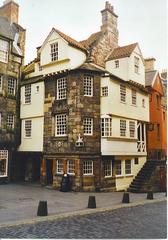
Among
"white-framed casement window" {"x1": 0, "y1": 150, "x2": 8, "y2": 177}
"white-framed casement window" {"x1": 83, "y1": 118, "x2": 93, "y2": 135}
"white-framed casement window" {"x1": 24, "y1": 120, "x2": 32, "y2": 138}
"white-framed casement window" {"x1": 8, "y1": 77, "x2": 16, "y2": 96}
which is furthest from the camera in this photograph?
"white-framed casement window" {"x1": 8, "y1": 77, "x2": 16, "y2": 96}

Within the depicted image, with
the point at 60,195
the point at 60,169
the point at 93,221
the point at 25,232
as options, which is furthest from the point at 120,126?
the point at 25,232

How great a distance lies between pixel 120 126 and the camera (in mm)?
22562

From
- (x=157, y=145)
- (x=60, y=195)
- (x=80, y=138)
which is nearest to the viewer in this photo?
(x=60, y=195)

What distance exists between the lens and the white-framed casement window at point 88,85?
21220 mm

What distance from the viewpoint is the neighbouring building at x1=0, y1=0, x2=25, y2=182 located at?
23.5 meters

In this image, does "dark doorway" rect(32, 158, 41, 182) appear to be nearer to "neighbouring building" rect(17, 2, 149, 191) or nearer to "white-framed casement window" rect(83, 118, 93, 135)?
"neighbouring building" rect(17, 2, 149, 191)

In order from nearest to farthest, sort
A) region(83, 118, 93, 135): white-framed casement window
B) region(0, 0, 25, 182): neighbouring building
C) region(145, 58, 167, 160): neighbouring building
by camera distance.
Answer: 1. region(83, 118, 93, 135): white-framed casement window
2. region(0, 0, 25, 182): neighbouring building
3. region(145, 58, 167, 160): neighbouring building

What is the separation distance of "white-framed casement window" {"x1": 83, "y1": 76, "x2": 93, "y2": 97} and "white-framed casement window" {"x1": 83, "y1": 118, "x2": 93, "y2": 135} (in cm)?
172

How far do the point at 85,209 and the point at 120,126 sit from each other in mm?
9745

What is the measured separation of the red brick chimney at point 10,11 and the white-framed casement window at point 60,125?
10530 millimetres

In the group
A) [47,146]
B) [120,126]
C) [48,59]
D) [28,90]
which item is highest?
[48,59]

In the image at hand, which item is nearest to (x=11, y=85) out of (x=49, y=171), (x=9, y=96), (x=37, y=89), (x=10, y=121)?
(x=9, y=96)

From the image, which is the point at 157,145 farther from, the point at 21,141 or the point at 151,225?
the point at 151,225

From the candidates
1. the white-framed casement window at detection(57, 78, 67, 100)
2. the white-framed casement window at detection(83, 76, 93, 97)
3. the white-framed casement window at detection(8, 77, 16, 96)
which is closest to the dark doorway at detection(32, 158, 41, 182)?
the white-framed casement window at detection(8, 77, 16, 96)
